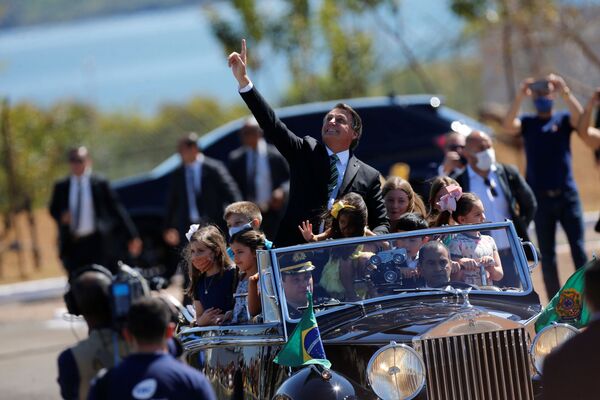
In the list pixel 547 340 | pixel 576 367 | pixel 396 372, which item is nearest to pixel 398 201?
pixel 547 340

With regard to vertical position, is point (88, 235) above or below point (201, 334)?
above

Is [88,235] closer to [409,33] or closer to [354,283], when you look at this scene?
[354,283]

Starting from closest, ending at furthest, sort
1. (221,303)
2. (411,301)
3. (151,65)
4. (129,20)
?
(411,301) → (221,303) → (129,20) → (151,65)

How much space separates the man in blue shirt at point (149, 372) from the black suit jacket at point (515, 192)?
4798 mm

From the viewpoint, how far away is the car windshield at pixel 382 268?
6.81 meters

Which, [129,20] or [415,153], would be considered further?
[129,20]

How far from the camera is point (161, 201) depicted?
16656 millimetres

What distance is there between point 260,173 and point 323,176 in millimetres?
6061

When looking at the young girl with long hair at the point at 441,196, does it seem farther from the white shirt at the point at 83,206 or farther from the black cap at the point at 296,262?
the white shirt at the point at 83,206

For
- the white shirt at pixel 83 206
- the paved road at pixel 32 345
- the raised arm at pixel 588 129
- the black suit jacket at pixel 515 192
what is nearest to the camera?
the black suit jacket at pixel 515 192

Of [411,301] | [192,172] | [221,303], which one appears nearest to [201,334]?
[221,303]

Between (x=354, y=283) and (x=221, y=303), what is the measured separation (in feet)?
3.64

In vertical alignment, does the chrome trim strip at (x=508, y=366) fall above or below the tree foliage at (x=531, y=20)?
below

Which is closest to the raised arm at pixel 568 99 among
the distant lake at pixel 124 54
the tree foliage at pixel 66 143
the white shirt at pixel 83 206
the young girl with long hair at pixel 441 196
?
the young girl with long hair at pixel 441 196
